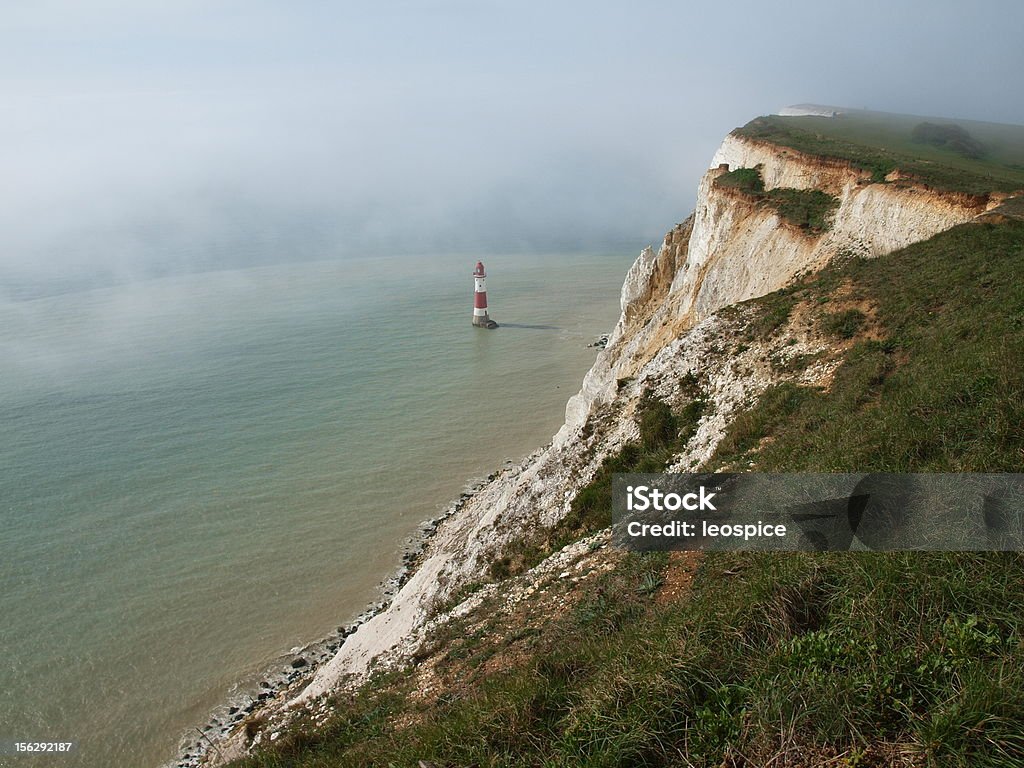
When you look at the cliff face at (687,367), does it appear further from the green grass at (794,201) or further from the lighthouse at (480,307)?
the lighthouse at (480,307)

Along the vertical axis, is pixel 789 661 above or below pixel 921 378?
below

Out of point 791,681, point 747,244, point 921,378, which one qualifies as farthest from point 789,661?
point 747,244

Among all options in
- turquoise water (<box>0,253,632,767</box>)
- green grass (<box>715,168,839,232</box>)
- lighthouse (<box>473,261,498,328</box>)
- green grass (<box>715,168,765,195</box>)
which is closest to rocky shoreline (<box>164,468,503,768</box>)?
turquoise water (<box>0,253,632,767</box>)

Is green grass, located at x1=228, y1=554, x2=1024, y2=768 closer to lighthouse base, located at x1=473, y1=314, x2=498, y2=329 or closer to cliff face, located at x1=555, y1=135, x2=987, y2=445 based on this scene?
cliff face, located at x1=555, y1=135, x2=987, y2=445

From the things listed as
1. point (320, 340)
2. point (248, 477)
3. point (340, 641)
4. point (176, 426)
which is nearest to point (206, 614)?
point (340, 641)

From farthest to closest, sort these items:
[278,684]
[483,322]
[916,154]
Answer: [483,322]
[916,154]
[278,684]

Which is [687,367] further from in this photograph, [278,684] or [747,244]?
[278,684]
